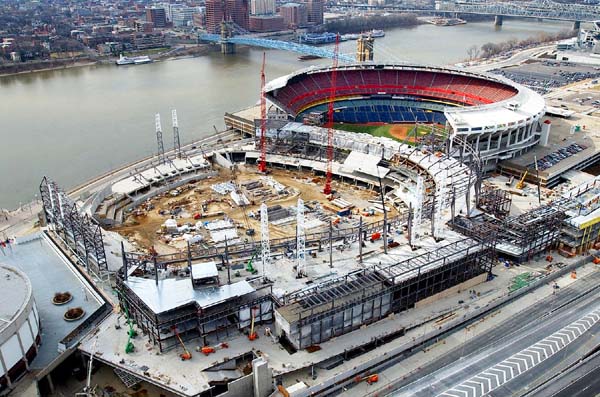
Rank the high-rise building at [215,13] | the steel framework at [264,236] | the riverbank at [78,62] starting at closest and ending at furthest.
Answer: the steel framework at [264,236] → the riverbank at [78,62] → the high-rise building at [215,13]

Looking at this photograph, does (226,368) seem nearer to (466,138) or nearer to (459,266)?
(459,266)

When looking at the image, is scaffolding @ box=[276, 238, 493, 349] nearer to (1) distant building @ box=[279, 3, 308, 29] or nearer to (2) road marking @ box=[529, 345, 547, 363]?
(2) road marking @ box=[529, 345, 547, 363]

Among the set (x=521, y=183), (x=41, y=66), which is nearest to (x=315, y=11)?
(x=41, y=66)

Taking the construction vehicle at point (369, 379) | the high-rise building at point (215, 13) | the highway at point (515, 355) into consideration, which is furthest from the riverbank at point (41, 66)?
the highway at point (515, 355)

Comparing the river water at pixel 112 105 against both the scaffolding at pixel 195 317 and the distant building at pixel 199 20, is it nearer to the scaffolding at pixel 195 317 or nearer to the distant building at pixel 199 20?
the distant building at pixel 199 20

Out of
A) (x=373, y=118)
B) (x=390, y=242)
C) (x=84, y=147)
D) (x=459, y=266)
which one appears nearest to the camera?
(x=459, y=266)

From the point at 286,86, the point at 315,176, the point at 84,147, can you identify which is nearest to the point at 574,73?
the point at 286,86

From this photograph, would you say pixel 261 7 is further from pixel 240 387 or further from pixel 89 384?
pixel 240 387
